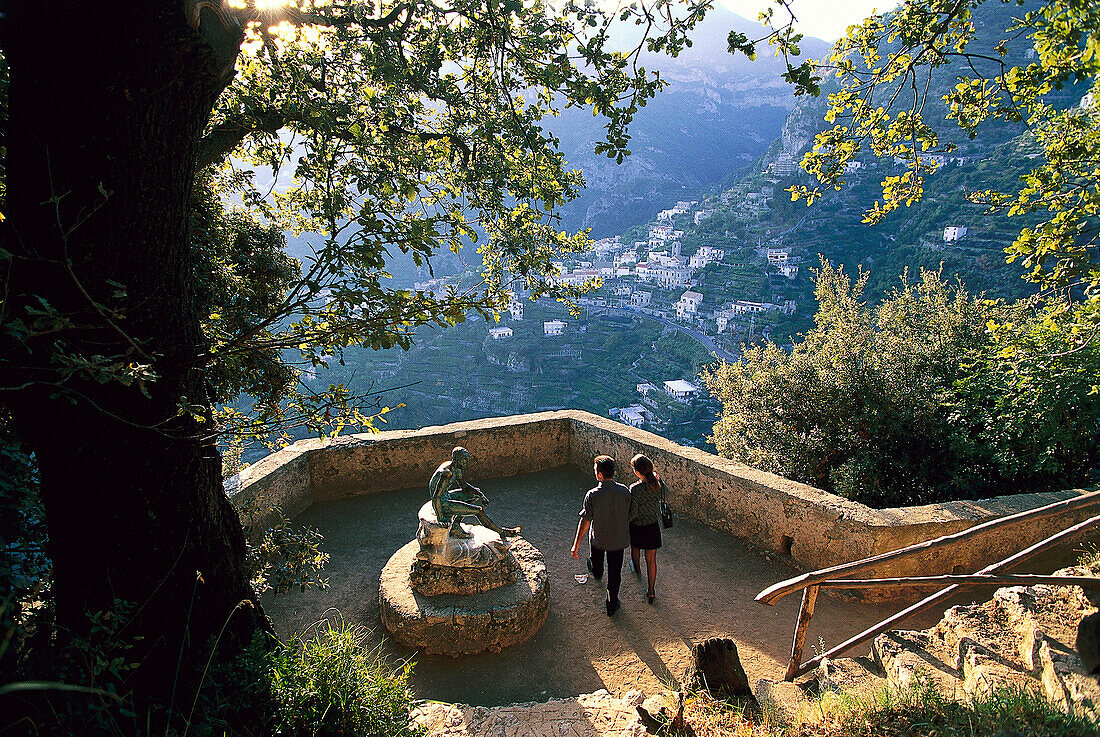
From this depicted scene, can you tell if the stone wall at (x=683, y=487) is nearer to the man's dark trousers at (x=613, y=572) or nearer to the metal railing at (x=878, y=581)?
the metal railing at (x=878, y=581)

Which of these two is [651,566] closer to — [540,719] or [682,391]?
[540,719]

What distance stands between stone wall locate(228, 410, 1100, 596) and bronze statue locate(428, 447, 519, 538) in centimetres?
68

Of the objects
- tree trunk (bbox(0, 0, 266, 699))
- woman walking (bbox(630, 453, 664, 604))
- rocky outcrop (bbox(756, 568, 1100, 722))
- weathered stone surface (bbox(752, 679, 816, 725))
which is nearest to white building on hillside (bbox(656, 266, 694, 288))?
woman walking (bbox(630, 453, 664, 604))

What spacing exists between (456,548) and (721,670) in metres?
2.10

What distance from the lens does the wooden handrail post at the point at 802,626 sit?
10.2 feet

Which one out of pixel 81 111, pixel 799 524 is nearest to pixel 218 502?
pixel 81 111

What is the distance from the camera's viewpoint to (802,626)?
3.12 meters

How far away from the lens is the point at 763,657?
3.92 meters

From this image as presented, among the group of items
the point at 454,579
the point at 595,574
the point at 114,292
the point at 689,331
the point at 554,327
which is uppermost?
the point at 114,292

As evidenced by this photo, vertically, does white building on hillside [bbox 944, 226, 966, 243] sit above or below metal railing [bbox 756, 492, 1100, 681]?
above

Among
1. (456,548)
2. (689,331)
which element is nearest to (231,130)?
(456,548)

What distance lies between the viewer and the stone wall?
14.4 ft

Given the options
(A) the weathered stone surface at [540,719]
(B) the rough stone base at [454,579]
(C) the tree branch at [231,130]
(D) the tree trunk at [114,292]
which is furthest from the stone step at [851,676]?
(C) the tree branch at [231,130]

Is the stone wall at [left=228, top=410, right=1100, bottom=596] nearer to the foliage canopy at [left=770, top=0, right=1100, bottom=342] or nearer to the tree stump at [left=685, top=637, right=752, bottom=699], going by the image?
the foliage canopy at [left=770, top=0, right=1100, bottom=342]
